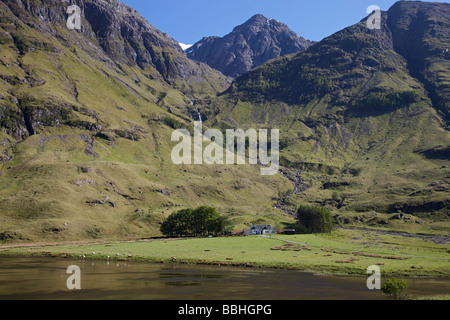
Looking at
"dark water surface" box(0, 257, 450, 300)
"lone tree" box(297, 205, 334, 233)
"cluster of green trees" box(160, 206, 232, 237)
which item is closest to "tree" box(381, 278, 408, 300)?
"dark water surface" box(0, 257, 450, 300)

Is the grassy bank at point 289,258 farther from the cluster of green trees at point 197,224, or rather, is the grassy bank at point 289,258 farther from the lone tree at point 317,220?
the lone tree at point 317,220

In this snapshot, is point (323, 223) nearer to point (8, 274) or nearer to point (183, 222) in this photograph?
point (183, 222)

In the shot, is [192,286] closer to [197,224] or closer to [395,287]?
[395,287]

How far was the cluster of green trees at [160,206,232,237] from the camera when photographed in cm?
15762

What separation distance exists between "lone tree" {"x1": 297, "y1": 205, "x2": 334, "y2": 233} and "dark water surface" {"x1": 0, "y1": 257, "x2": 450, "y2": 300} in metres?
117

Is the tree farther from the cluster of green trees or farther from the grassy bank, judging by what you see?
the cluster of green trees

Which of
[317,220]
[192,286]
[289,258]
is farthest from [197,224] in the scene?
[192,286]

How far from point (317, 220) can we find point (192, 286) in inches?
5544

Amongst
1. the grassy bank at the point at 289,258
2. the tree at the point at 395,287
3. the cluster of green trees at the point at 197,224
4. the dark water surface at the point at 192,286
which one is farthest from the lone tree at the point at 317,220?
the tree at the point at 395,287

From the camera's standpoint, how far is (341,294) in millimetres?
44125

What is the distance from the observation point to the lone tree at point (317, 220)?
175500 millimetres

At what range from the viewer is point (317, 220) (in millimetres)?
176875
